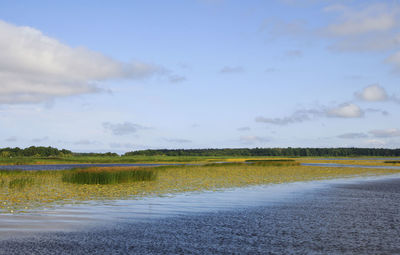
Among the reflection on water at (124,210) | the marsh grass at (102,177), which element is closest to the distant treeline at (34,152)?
the marsh grass at (102,177)

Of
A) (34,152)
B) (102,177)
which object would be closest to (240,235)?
(102,177)

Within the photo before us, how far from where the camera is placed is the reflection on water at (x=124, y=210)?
14.5 m

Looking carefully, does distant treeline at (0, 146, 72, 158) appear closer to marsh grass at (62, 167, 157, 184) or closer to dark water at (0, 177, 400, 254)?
marsh grass at (62, 167, 157, 184)

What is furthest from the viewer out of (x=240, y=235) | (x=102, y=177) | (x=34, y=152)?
(x=34, y=152)

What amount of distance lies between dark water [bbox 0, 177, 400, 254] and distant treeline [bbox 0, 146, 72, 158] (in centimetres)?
11234

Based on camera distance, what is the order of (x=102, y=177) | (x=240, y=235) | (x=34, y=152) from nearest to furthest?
(x=240, y=235) < (x=102, y=177) < (x=34, y=152)

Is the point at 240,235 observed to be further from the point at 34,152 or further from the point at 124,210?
the point at 34,152

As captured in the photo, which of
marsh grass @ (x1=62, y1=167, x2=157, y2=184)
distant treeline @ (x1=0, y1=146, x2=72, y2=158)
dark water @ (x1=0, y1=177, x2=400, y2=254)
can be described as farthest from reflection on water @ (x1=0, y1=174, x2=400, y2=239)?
distant treeline @ (x1=0, y1=146, x2=72, y2=158)

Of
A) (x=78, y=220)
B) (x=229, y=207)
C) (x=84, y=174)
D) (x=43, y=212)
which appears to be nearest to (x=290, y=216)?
(x=229, y=207)

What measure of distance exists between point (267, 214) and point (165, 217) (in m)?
4.79

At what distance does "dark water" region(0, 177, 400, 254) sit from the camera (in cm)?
1112

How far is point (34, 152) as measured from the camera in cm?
12644

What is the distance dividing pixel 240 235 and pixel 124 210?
7.35 m

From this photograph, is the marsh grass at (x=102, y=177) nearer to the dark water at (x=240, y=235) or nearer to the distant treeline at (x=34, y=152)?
the dark water at (x=240, y=235)
